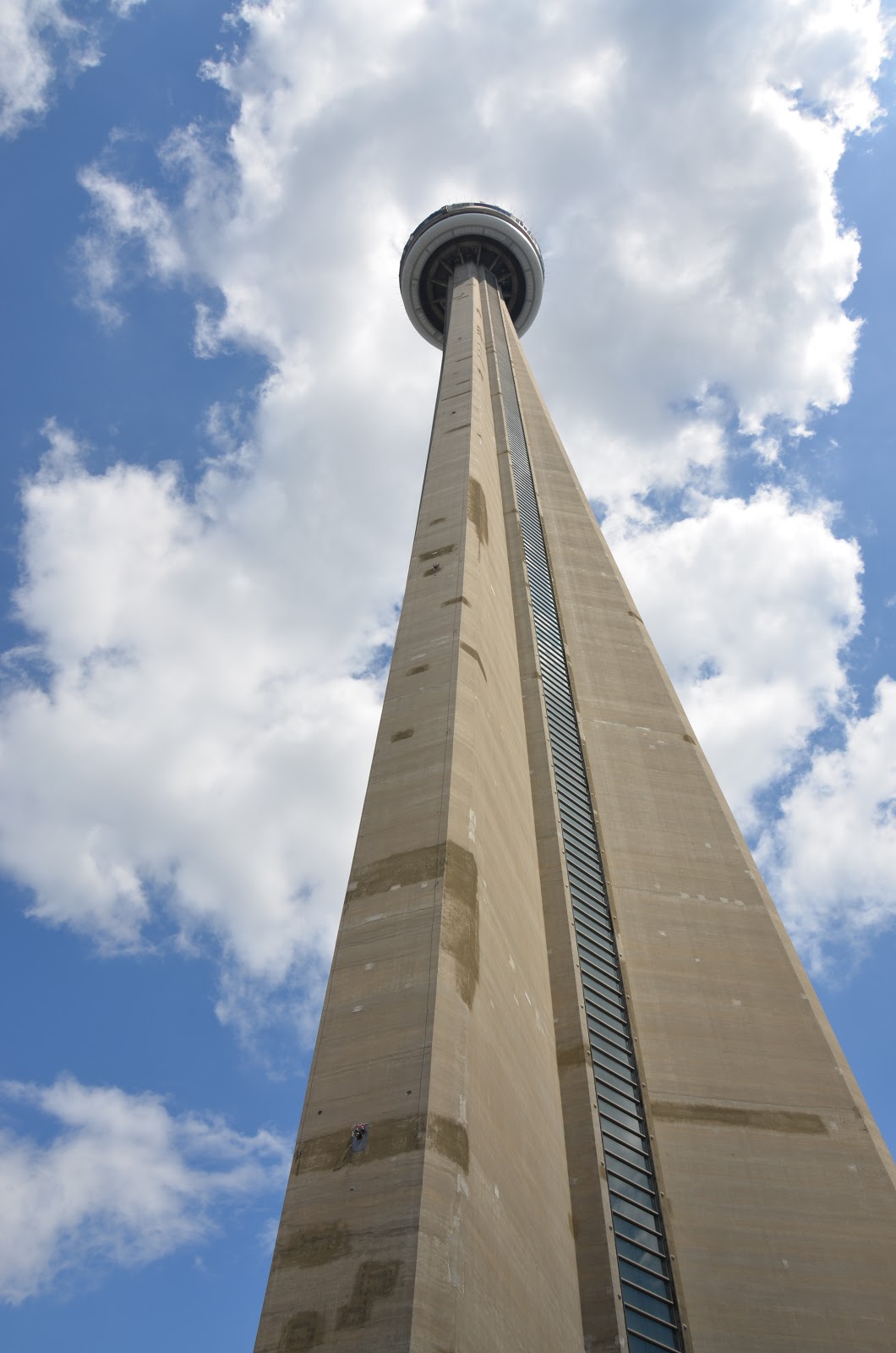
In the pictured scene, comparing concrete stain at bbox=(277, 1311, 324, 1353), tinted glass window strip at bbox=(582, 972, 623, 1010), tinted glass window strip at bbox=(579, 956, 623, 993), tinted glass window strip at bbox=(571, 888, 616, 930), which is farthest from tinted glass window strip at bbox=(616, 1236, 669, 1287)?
concrete stain at bbox=(277, 1311, 324, 1353)

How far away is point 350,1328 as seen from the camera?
A: 18.0ft

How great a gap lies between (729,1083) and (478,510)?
10.6m

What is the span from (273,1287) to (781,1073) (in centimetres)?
738

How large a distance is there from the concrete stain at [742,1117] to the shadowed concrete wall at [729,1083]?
0.06 ft

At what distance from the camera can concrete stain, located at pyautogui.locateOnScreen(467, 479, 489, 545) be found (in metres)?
17.3

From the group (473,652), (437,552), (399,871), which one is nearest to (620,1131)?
(399,871)

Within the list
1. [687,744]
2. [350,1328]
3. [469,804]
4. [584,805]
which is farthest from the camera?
[687,744]

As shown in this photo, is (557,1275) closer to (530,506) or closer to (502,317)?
Result: (530,506)

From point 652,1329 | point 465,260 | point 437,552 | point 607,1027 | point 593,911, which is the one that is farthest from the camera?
point 465,260

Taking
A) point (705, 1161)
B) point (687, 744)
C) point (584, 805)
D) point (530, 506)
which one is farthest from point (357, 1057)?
point (530, 506)

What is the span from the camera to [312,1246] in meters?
6.11

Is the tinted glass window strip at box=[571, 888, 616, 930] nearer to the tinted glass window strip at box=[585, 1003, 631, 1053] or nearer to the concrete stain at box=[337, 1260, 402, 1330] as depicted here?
the tinted glass window strip at box=[585, 1003, 631, 1053]

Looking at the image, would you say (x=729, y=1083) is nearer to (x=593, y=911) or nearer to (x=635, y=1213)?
(x=635, y=1213)

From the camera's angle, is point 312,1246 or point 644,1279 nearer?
point 312,1246
